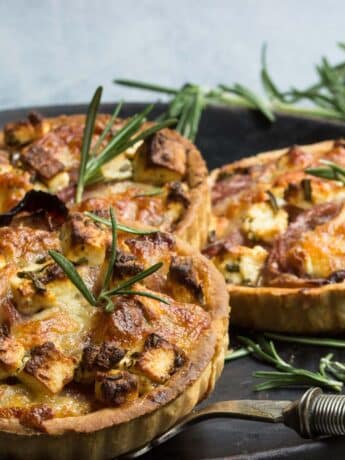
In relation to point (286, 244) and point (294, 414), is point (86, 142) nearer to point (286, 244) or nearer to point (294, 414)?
point (286, 244)

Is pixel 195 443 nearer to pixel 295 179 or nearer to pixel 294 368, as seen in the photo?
pixel 294 368

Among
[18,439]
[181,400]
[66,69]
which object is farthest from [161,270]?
[66,69]

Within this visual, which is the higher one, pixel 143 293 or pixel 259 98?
pixel 259 98

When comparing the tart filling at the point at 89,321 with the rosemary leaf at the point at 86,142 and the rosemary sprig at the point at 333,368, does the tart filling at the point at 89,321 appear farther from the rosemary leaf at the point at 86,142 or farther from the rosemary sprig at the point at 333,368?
the rosemary sprig at the point at 333,368

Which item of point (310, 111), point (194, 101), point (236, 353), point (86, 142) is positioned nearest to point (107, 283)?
point (236, 353)

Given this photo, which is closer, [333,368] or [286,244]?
[333,368]

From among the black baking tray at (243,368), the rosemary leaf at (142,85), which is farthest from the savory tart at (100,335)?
the rosemary leaf at (142,85)

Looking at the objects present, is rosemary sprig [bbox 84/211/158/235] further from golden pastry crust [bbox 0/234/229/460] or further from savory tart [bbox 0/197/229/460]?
golden pastry crust [bbox 0/234/229/460]

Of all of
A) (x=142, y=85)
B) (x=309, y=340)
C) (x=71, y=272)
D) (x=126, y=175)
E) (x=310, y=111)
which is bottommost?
(x=309, y=340)
